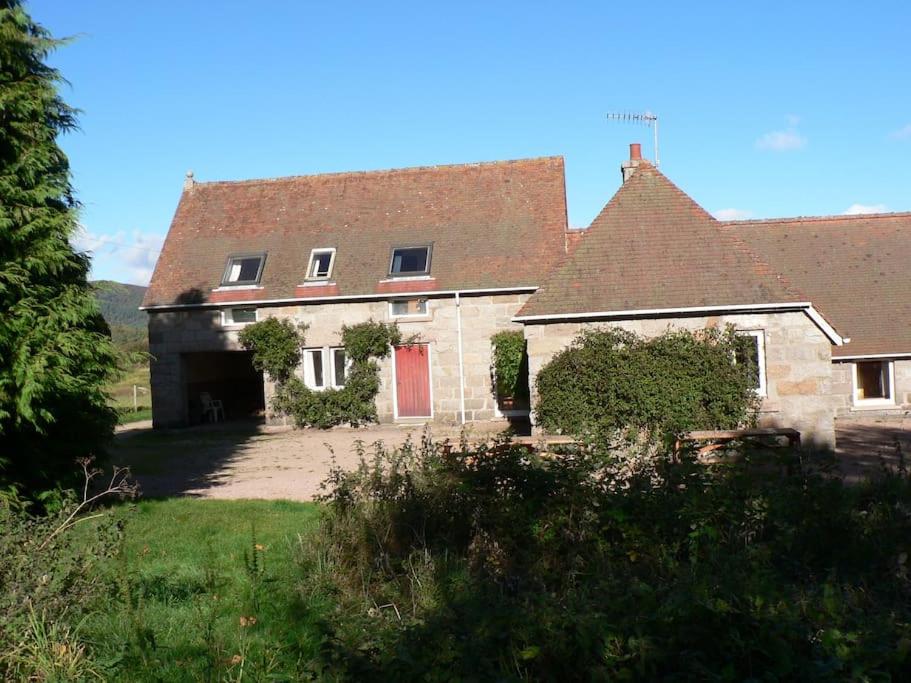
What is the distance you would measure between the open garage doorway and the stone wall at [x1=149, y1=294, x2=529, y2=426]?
2.17 ft

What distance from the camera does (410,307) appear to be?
22.8 metres

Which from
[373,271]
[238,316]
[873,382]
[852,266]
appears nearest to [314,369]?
[238,316]

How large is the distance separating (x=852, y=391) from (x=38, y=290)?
782 inches

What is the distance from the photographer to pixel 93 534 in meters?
6.50

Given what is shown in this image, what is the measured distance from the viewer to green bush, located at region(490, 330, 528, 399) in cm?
2148

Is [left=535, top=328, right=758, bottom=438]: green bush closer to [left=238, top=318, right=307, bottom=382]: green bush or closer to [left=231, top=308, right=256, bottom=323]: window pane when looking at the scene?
[left=238, top=318, right=307, bottom=382]: green bush

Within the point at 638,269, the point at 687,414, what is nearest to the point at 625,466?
the point at 687,414

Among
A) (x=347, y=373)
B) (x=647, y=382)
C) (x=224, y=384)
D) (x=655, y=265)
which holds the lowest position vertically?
(x=647, y=382)

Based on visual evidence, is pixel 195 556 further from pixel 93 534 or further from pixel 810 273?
pixel 810 273

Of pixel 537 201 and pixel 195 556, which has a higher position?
pixel 537 201

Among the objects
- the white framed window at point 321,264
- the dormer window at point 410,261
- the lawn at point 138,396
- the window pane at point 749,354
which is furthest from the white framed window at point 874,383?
the lawn at point 138,396

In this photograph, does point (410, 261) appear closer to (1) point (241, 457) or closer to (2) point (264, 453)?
(2) point (264, 453)

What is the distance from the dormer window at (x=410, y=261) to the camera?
23.0 meters

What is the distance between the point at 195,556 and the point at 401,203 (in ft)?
58.7
